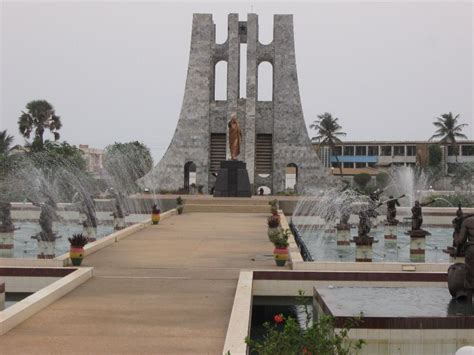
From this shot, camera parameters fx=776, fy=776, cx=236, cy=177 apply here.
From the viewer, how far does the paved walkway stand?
894 cm

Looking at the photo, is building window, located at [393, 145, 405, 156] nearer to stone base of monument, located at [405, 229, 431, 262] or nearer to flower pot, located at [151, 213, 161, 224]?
flower pot, located at [151, 213, 161, 224]

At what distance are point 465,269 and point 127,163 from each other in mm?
61133

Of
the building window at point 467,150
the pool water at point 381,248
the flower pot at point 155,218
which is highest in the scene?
the building window at point 467,150

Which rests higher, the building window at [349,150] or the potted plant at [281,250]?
the building window at [349,150]

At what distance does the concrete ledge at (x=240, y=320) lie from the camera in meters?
8.28

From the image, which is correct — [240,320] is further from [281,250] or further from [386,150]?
[386,150]

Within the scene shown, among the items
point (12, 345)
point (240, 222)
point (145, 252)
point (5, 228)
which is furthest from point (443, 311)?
point (240, 222)

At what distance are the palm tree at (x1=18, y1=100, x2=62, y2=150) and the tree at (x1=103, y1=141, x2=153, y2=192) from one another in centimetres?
518

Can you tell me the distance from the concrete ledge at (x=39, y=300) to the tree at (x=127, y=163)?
36829 mm

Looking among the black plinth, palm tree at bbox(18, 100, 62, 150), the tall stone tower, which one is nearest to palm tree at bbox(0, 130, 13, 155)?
palm tree at bbox(18, 100, 62, 150)

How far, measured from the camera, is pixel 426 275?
13523 millimetres

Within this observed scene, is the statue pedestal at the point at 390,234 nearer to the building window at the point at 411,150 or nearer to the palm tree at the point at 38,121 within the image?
the palm tree at the point at 38,121

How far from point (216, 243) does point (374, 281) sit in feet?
24.6

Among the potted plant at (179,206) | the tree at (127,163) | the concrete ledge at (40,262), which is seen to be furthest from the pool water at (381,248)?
the tree at (127,163)
